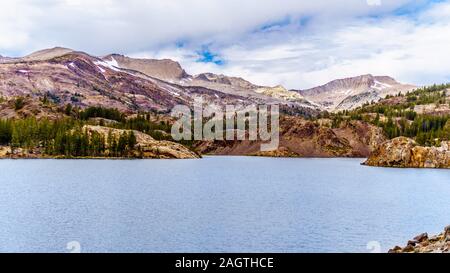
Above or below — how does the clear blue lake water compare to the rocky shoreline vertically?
below

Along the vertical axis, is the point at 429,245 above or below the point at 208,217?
above

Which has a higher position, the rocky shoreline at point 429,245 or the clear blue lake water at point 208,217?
the rocky shoreline at point 429,245

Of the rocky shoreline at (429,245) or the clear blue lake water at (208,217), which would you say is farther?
the clear blue lake water at (208,217)

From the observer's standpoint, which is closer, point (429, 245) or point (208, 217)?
point (429, 245)

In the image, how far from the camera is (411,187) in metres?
129

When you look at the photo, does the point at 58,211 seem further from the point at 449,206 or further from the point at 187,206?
the point at 449,206

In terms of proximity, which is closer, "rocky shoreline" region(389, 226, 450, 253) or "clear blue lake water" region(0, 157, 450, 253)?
"rocky shoreline" region(389, 226, 450, 253)

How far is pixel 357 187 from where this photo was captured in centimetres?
12281

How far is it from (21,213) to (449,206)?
68.0 m

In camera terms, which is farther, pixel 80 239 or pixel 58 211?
pixel 58 211
